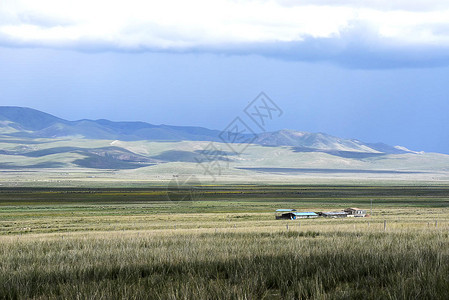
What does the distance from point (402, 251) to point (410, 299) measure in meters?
5.41

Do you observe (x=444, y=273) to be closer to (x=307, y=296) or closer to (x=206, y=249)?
(x=307, y=296)

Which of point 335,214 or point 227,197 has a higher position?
point 335,214

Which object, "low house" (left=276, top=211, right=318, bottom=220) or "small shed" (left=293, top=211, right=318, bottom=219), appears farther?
"small shed" (left=293, top=211, right=318, bottom=219)

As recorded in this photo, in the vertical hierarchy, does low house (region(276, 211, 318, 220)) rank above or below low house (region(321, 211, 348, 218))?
above

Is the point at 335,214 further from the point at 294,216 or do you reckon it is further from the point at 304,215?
the point at 294,216

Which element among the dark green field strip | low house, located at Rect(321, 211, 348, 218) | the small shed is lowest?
the dark green field strip

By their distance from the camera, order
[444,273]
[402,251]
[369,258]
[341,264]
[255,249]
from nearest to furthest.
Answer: [444,273]
[341,264]
[369,258]
[402,251]
[255,249]

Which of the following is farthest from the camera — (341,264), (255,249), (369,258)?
(255,249)

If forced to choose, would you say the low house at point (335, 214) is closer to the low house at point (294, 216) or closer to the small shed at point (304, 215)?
the small shed at point (304, 215)

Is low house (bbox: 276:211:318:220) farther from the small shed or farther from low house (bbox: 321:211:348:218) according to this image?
low house (bbox: 321:211:348:218)

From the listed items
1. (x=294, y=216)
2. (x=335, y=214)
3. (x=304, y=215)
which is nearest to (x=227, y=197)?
(x=335, y=214)

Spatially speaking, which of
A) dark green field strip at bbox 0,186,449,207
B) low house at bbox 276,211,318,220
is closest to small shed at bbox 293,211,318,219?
low house at bbox 276,211,318,220

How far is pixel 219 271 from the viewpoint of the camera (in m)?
11.4

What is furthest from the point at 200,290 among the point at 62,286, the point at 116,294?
the point at 62,286
